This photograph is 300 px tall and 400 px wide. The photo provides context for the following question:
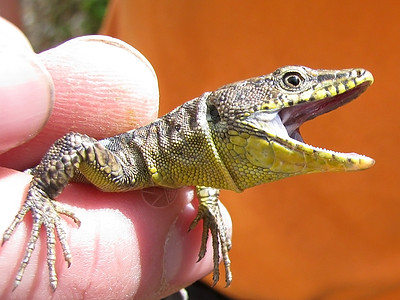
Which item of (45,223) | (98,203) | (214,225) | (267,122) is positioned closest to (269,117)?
(267,122)

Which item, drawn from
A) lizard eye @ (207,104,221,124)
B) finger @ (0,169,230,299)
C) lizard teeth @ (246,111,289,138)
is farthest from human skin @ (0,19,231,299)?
lizard teeth @ (246,111,289,138)

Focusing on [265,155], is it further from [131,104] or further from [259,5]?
[259,5]

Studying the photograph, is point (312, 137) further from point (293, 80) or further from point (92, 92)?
point (92, 92)

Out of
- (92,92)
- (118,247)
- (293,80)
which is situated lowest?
(118,247)

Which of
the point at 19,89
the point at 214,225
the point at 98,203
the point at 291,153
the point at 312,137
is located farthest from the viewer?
the point at 312,137

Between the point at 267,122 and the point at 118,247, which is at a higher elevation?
the point at 267,122

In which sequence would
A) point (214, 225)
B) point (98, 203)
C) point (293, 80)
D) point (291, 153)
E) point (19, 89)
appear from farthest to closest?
point (214, 225), point (98, 203), point (293, 80), point (291, 153), point (19, 89)

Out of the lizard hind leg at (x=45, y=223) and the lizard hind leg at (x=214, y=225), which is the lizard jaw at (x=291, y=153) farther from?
the lizard hind leg at (x=45, y=223)

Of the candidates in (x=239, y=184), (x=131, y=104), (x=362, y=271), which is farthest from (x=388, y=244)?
(x=131, y=104)
